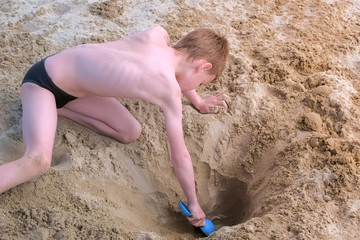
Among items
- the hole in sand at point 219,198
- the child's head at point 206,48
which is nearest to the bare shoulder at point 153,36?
the child's head at point 206,48

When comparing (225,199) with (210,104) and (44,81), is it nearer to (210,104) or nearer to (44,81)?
(210,104)

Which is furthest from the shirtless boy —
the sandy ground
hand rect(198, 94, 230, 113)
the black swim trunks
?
hand rect(198, 94, 230, 113)

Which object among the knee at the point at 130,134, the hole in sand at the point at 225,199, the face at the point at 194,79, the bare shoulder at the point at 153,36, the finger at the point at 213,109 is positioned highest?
the bare shoulder at the point at 153,36

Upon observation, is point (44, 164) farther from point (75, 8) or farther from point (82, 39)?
point (75, 8)

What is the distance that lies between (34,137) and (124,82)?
1.57ft

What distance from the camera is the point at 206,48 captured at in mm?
2266

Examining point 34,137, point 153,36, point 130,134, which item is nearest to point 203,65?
point 153,36

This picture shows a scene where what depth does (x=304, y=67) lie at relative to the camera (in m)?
2.99

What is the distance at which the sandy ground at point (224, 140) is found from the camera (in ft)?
6.37

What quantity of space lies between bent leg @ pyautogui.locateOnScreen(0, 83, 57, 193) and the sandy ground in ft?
0.25

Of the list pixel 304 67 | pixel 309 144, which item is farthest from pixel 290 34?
pixel 309 144

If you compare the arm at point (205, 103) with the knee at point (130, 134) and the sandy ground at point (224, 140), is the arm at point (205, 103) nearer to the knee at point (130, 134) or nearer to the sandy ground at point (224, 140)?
the sandy ground at point (224, 140)

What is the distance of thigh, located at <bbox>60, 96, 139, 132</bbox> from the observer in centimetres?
242

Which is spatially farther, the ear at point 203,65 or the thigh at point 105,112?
the thigh at point 105,112
